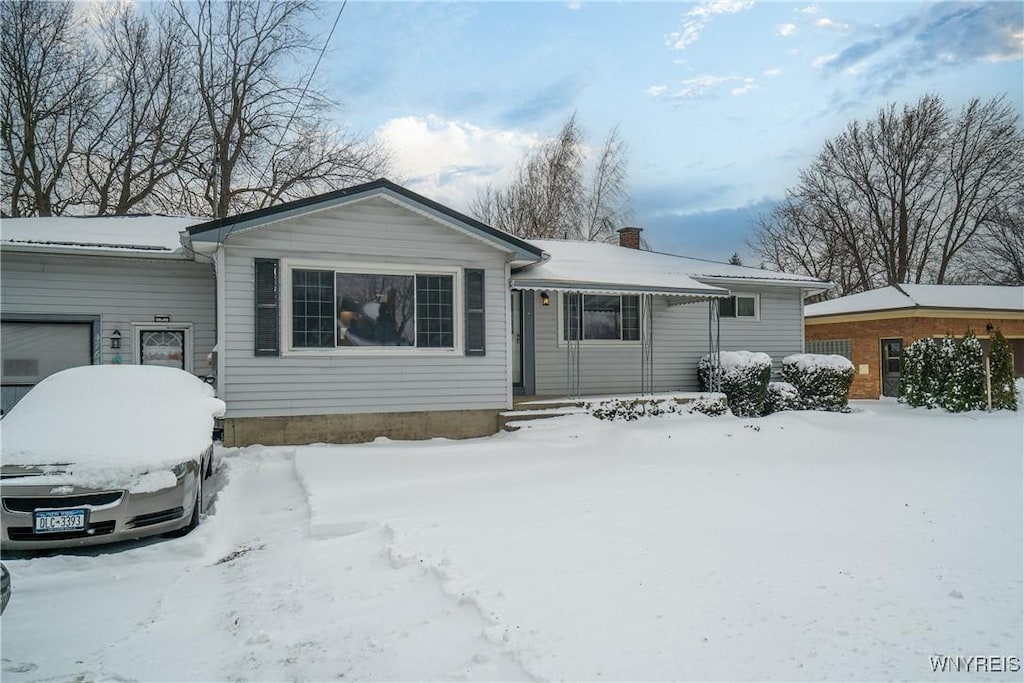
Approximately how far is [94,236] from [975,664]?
1324 centimetres

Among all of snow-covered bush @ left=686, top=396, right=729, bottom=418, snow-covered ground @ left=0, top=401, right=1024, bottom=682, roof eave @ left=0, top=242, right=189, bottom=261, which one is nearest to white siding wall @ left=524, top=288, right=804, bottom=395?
snow-covered bush @ left=686, top=396, right=729, bottom=418

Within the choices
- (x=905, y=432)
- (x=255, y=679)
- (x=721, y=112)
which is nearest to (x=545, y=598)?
(x=255, y=679)

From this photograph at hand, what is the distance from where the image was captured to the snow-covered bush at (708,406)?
12875 millimetres

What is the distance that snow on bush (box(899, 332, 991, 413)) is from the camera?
45.1 ft

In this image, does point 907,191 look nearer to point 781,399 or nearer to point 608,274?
point 781,399

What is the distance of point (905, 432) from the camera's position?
1144 cm

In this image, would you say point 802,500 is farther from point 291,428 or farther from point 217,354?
point 217,354

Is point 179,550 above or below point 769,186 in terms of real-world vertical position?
below

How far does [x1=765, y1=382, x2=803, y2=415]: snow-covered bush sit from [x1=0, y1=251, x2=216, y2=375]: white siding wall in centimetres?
1160

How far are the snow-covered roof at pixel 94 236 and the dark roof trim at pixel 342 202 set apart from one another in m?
1.92

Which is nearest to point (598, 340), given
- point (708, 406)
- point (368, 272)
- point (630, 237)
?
point (708, 406)

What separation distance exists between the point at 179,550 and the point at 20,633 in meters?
1.52

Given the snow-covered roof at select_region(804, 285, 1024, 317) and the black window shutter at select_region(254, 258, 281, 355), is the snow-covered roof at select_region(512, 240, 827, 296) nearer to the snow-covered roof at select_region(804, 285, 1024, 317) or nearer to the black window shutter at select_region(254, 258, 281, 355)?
the black window shutter at select_region(254, 258, 281, 355)

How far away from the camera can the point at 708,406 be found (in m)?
13.0
